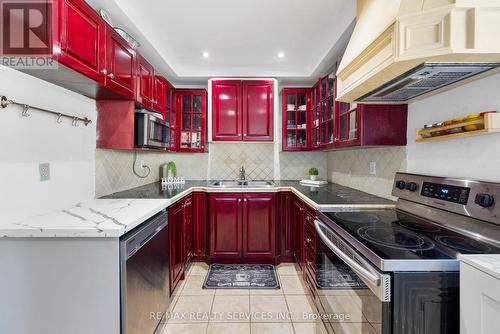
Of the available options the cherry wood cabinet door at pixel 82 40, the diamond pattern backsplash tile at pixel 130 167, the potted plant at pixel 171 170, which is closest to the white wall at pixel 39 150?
the diamond pattern backsplash tile at pixel 130 167

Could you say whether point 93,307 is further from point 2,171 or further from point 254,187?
point 254,187

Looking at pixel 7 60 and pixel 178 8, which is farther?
pixel 178 8

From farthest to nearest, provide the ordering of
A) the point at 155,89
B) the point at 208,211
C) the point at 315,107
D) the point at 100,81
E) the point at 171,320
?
the point at 315,107
the point at 208,211
the point at 155,89
the point at 171,320
the point at 100,81

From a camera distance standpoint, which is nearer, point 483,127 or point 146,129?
point 483,127

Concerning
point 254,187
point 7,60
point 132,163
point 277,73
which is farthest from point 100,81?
point 277,73

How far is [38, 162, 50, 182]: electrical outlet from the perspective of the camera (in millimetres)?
1484

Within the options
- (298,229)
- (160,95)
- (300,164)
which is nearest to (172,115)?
(160,95)

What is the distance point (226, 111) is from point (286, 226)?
1.62m

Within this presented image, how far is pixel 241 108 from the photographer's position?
123 inches

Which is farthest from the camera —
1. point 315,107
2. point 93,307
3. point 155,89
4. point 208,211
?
point 315,107

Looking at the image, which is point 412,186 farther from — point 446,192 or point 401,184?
point 446,192

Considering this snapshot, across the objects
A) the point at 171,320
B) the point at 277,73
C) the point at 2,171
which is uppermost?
the point at 277,73

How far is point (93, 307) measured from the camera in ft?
3.90

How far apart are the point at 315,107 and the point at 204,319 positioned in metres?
2.52
